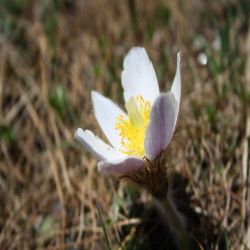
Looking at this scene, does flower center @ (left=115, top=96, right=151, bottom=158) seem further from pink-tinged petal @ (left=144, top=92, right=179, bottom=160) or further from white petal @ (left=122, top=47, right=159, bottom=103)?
pink-tinged petal @ (left=144, top=92, right=179, bottom=160)

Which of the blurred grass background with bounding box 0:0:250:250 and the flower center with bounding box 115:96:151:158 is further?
the blurred grass background with bounding box 0:0:250:250

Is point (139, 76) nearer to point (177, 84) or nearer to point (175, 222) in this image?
point (177, 84)

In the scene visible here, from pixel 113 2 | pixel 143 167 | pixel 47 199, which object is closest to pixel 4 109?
pixel 47 199

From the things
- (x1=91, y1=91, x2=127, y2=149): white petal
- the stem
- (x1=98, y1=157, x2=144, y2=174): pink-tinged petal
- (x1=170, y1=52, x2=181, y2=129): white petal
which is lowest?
the stem

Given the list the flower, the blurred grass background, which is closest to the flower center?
the flower

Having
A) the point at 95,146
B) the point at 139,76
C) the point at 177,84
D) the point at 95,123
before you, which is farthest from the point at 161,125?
the point at 95,123

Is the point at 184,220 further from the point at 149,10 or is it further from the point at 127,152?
the point at 149,10
